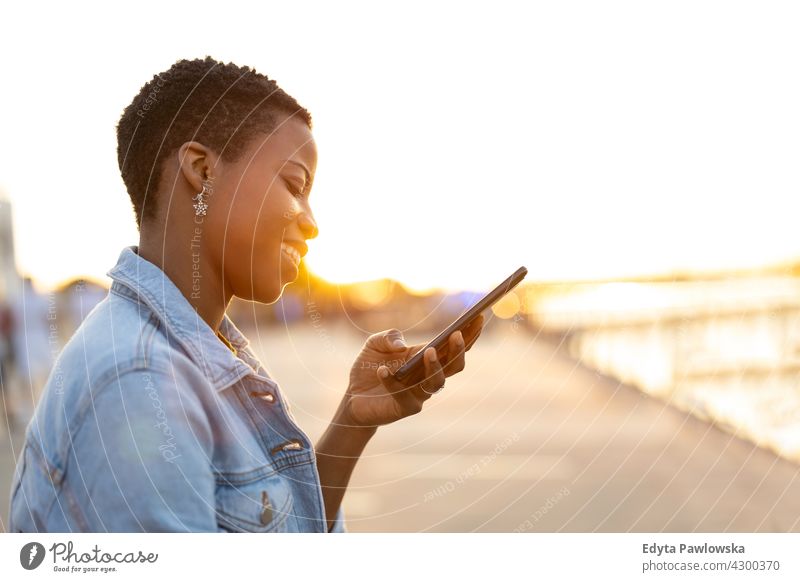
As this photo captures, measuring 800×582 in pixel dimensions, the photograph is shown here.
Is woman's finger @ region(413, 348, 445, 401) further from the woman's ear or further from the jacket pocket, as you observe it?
the woman's ear

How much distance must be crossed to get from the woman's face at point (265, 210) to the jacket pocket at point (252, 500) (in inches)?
13.1

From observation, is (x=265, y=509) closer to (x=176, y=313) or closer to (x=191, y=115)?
(x=176, y=313)

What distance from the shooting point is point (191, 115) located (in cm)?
145

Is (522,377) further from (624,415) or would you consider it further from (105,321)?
(105,321)

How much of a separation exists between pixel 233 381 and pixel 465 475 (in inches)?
184

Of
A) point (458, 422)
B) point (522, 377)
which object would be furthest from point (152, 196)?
point (522, 377)

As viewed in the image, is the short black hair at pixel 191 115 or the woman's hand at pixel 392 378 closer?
A: the short black hair at pixel 191 115

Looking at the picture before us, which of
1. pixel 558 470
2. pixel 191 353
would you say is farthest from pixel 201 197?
pixel 558 470

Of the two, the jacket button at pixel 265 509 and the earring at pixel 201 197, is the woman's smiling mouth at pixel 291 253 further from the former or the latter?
the jacket button at pixel 265 509

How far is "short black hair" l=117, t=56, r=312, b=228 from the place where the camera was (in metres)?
1.45

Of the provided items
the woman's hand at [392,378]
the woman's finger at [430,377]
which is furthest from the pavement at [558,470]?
the woman's finger at [430,377]

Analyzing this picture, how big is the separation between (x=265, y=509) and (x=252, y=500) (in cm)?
4

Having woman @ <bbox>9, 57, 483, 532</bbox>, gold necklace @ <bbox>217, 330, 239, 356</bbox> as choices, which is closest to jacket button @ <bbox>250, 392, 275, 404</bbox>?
woman @ <bbox>9, 57, 483, 532</bbox>

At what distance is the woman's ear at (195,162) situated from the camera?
1424 millimetres
